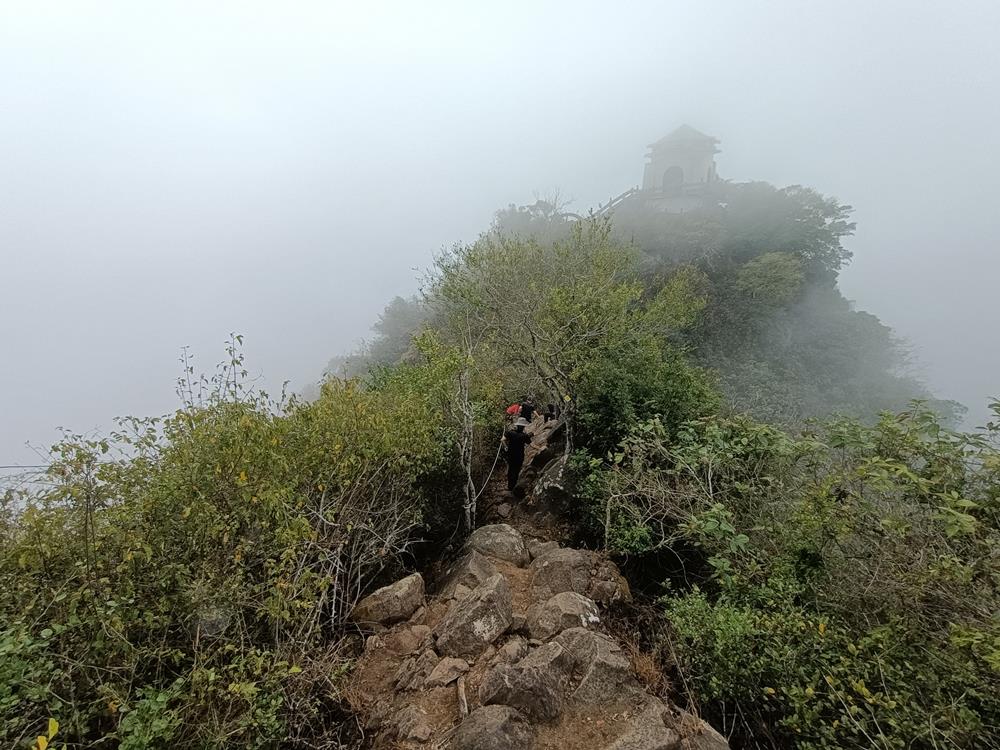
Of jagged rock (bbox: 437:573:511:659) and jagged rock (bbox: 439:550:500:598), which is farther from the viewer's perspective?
jagged rock (bbox: 439:550:500:598)

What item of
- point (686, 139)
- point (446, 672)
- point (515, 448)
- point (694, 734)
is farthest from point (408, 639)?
point (686, 139)

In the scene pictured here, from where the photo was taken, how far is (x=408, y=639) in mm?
5496

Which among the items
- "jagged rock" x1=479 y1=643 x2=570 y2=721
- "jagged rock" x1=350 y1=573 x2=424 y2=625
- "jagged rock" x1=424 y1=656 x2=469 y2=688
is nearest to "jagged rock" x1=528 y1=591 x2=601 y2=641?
"jagged rock" x1=479 y1=643 x2=570 y2=721

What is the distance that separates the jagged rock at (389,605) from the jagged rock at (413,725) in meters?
1.54

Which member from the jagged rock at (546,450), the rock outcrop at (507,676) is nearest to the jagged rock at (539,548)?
the rock outcrop at (507,676)

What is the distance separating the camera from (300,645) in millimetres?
4375

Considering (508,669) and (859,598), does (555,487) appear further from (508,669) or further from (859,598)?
(859,598)

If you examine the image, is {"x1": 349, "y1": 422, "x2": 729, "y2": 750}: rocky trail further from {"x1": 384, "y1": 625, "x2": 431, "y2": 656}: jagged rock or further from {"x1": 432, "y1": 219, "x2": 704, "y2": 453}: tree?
{"x1": 432, "y1": 219, "x2": 704, "y2": 453}: tree

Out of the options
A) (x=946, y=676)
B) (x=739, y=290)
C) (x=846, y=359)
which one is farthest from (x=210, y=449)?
(x=846, y=359)

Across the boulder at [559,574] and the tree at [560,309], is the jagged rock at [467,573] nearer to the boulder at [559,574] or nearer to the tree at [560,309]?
the boulder at [559,574]

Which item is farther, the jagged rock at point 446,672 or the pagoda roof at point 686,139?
the pagoda roof at point 686,139

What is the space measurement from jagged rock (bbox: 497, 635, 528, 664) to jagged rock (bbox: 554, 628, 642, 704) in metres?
0.40

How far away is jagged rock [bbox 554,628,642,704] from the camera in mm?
4359

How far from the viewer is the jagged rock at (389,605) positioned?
19.1ft
